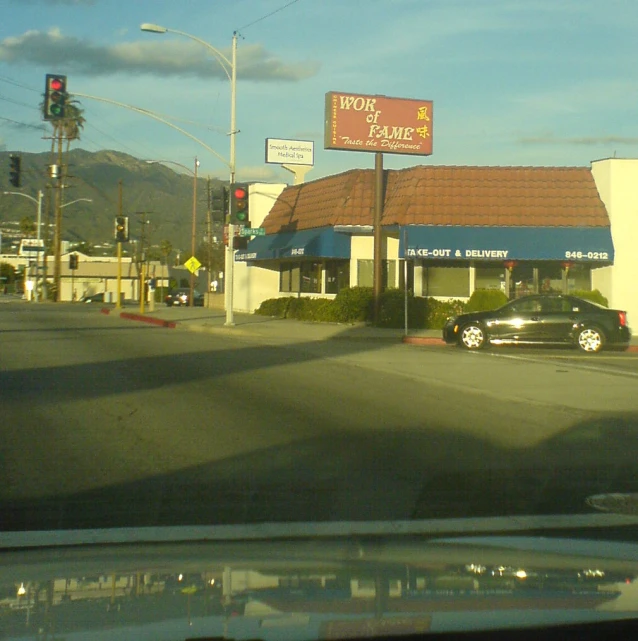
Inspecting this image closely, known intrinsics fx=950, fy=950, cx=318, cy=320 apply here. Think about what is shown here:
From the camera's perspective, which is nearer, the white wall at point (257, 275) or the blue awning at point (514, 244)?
the blue awning at point (514, 244)

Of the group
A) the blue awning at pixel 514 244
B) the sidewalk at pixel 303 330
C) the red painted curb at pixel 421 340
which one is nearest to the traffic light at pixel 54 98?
the sidewalk at pixel 303 330

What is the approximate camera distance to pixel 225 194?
3167cm

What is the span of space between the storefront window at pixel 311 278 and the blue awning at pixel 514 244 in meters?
7.00

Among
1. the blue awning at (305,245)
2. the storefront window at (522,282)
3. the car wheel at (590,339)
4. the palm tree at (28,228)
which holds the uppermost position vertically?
the palm tree at (28,228)

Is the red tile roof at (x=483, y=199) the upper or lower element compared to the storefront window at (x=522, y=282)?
upper

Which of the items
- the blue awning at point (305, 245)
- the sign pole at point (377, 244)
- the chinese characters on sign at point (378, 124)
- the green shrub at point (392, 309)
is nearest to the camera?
the green shrub at point (392, 309)

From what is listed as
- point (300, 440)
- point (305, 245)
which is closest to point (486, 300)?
point (305, 245)

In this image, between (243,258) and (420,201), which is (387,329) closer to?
(420,201)

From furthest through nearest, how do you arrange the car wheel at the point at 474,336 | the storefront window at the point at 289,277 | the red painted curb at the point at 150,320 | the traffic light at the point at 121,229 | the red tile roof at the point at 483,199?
the traffic light at the point at 121,229
the storefront window at the point at 289,277
the red painted curb at the point at 150,320
the red tile roof at the point at 483,199
the car wheel at the point at 474,336

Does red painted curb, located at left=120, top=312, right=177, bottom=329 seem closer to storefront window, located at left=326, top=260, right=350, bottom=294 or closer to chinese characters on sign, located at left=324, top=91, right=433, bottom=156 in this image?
storefront window, located at left=326, top=260, right=350, bottom=294

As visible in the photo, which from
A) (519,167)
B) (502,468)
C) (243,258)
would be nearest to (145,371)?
(502,468)

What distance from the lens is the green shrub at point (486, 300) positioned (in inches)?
1308

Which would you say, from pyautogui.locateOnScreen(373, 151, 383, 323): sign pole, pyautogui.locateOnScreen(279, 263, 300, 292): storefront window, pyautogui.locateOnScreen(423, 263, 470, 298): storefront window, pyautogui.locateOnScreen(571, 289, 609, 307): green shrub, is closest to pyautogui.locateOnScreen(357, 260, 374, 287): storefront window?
pyautogui.locateOnScreen(423, 263, 470, 298): storefront window

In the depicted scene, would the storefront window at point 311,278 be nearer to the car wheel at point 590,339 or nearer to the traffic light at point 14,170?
the traffic light at point 14,170
